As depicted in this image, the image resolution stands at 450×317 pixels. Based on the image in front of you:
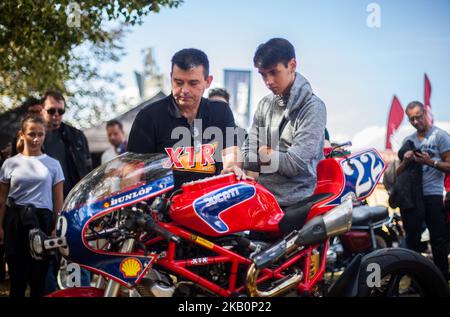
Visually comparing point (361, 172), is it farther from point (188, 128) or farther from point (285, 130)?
point (188, 128)

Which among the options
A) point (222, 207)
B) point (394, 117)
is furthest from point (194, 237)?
point (394, 117)

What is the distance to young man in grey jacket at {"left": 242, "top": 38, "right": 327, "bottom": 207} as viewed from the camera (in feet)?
→ 8.37

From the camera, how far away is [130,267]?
2.09 m

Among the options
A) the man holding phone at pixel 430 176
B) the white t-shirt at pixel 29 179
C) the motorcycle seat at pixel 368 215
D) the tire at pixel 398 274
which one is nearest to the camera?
the tire at pixel 398 274

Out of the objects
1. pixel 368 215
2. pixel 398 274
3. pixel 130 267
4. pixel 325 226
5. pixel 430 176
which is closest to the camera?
pixel 130 267

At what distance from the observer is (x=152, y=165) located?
227cm

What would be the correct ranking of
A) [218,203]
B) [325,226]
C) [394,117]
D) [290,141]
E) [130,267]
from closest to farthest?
[130,267] → [218,203] → [325,226] → [290,141] → [394,117]

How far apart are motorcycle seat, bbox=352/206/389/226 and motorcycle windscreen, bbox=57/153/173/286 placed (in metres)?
2.32

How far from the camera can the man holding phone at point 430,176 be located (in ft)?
14.5

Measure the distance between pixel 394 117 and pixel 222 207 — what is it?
2347 mm

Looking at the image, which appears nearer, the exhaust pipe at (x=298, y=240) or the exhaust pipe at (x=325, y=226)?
the exhaust pipe at (x=298, y=240)

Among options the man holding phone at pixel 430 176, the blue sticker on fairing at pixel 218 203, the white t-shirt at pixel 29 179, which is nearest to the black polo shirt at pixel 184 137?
the blue sticker on fairing at pixel 218 203

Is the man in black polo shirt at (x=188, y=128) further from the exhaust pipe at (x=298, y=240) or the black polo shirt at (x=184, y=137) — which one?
the exhaust pipe at (x=298, y=240)

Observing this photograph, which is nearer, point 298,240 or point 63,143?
point 298,240
